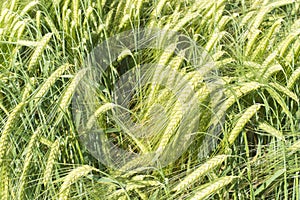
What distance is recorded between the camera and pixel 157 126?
1.36 metres

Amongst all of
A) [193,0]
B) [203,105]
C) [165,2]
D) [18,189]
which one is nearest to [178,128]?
[203,105]

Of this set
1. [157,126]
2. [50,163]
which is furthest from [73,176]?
[157,126]

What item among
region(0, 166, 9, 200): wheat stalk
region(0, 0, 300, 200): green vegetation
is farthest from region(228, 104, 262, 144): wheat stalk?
region(0, 166, 9, 200): wheat stalk

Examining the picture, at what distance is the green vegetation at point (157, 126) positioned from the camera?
1.17 m

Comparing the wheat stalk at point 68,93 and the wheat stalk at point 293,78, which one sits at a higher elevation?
the wheat stalk at point 68,93

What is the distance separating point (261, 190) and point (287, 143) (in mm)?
158

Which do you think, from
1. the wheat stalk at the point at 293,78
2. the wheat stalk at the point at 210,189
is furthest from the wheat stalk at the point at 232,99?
the wheat stalk at the point at 210,189

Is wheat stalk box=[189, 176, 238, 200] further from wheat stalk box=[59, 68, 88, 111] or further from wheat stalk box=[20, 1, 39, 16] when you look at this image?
wheat stalk box=[20, 1, 39, 16]

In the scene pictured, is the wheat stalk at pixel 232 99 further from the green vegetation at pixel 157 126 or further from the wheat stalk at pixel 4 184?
the wheat stalk at pixel 4 184

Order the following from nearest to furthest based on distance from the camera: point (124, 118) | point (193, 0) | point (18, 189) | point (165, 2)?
1. point (18, 189)
2. point (124, 118)
3. point (165, 2)
4. point (193, 0)

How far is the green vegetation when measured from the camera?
117cm

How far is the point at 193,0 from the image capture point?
205 centimetres

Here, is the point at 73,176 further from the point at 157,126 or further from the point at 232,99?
the point at 232,99

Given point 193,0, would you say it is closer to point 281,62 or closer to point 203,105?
point 281,62
